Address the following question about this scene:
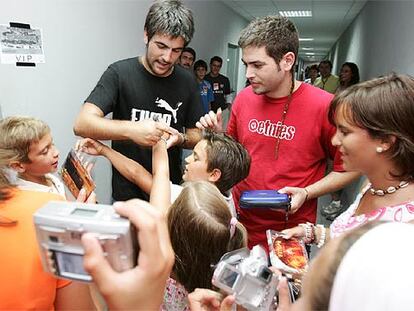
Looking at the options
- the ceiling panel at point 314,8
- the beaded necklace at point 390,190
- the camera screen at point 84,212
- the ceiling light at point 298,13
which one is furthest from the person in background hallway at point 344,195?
the camera screen at point 84,212

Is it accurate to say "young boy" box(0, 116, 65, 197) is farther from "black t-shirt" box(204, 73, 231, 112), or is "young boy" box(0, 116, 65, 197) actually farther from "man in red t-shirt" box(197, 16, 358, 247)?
"black t-shirt" box(204, 73, 231, 112)

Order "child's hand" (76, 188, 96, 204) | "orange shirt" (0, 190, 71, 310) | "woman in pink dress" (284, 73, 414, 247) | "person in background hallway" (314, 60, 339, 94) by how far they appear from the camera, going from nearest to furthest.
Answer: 1. "orange shirt" (0, 190, 71, 310)
2. "woman in pink dress" (284, 73, 414, 247)
3. "child's hand" (76, 188, 96, 204)
4. "person in background hallway" (314, 60, 339, 94)

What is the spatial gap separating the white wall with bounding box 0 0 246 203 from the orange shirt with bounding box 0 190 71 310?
171 cm

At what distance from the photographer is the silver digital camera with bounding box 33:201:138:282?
46 centimetres

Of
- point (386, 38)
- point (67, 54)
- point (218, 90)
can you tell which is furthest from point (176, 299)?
point (218, 90)

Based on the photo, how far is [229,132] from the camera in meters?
1.79

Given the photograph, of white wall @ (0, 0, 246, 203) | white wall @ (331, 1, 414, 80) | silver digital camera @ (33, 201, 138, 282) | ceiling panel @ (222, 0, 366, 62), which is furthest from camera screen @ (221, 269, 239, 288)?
ceiling panel @ (222, 0, 366, 62)

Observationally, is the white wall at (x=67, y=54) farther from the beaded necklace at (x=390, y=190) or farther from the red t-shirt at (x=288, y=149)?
the beaded necklace at (x=390, y=190)

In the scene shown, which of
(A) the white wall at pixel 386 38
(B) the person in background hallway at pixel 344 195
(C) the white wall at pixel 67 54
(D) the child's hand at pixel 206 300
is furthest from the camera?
(B) the person in background hallway at pixel 344 195

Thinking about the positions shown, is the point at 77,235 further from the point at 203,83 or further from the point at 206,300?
the point at 203,83

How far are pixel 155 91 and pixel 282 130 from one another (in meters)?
0.59

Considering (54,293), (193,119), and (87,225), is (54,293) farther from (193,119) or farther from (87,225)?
(193,119)

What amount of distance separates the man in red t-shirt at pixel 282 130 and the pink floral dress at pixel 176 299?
23.7 inches

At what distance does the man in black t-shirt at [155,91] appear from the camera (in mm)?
1554
